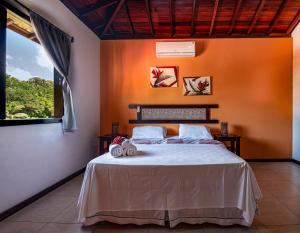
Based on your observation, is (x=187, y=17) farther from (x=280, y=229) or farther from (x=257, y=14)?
(x=280, y=229)

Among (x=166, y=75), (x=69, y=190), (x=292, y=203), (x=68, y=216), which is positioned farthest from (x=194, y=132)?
(x=68, y=216)

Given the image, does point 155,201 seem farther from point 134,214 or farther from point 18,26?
point 18,26

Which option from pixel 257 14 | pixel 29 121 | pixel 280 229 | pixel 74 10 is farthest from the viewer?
pixel 257 14

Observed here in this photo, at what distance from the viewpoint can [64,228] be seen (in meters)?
2.24

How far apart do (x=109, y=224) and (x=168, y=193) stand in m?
0.65

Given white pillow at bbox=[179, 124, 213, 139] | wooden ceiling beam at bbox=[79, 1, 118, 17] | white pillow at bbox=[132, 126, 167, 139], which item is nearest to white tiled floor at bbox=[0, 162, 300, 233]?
white pillow at bbox=[179, 124, 213, 139]

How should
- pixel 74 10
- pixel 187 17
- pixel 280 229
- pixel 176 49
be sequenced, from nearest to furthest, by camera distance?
pixel 280 229, pixel 74 10, pixel 187 17, pixel 176 49

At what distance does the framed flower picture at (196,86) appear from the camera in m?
5.16

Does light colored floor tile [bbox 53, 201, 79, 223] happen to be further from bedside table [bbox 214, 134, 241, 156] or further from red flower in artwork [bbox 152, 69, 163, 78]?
red flower in artwork [bbox 152, 69, 163, 78]

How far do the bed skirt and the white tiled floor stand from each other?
0.05m

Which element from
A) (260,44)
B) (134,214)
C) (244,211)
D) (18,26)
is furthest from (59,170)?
(260,44)

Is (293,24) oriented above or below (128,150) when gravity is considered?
above

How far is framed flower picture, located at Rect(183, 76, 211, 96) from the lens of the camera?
5.16m

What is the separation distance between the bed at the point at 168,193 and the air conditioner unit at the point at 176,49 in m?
3.29
